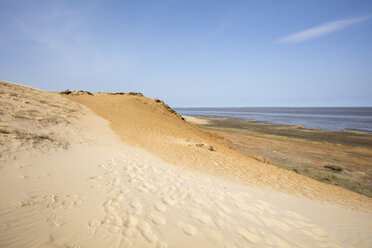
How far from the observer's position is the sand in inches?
108

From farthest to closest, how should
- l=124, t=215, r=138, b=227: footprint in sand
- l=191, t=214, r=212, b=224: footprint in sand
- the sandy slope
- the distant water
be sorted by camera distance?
1. the distant water
2. the sandy slope
3. l=191, t=214, r=212, b=224: footprint in sand
4. l=124, t=215, r=138, b=227: footprint in sand

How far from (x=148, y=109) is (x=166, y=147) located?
359 inches

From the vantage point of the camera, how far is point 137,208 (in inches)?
142

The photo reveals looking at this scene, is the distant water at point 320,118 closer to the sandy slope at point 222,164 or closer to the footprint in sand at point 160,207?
the sandy slope at point 222,164

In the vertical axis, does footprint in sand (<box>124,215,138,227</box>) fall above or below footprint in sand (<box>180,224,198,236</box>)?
above

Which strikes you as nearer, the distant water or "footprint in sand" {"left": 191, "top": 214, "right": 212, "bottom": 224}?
"footprint in sand" {"left": 191, "top": 214, "right": 212, "bottom": 224}

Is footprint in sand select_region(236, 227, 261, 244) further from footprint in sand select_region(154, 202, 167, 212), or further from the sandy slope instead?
the sandy slope

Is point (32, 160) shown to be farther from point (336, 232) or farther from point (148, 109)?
point (148, 109)

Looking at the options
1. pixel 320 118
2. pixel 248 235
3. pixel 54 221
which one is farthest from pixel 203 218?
pixel 320 118

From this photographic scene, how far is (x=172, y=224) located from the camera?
322 centimetres

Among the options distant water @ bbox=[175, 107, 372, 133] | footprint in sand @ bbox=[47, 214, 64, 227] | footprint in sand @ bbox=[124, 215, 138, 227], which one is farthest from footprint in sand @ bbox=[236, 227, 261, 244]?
distant water @ bbox=[175, 107, 372, 133]

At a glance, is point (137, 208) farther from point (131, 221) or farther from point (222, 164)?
point (222, 164)

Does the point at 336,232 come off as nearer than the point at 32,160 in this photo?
Yes

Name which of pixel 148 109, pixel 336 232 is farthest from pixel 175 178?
pixel 148 109
